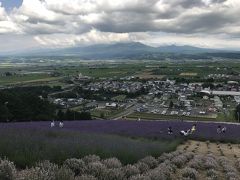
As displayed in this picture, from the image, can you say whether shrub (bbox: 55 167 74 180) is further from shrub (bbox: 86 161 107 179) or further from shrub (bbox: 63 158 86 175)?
shrub (bbox: 63 158 86 175)

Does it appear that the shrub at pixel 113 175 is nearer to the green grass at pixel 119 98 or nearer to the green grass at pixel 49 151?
the green grass at pixel 49 151

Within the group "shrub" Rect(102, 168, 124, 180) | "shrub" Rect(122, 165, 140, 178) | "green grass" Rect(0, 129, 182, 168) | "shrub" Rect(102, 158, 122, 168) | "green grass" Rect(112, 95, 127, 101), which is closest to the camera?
"shrub" Rect(102, 168, 124, 180)

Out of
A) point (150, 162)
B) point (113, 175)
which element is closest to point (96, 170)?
point (113, 175)

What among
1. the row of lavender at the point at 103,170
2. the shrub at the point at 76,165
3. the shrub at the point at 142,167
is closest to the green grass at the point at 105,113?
the row of lavender at the point at 103,170

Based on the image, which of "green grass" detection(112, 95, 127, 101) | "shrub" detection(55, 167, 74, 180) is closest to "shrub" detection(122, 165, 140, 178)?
"shrub" detection(55, 167, 74, 180)

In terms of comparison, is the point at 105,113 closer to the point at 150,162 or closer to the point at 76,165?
the point at 150,162

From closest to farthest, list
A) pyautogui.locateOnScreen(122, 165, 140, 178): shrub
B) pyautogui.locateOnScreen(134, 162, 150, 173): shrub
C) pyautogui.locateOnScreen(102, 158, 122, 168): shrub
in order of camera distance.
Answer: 1. pyautogui.locateOnScreen(122, 165, 140, 178): shrub
2. pyautogui.locateOnScreen(102, 158, 122, 168): shrub
3. pyautogui.locateOnScreen(134, 162, 150, 173): shrub

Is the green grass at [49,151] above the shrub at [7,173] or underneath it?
underneath

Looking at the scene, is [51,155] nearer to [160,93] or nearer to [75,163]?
[75,163]
